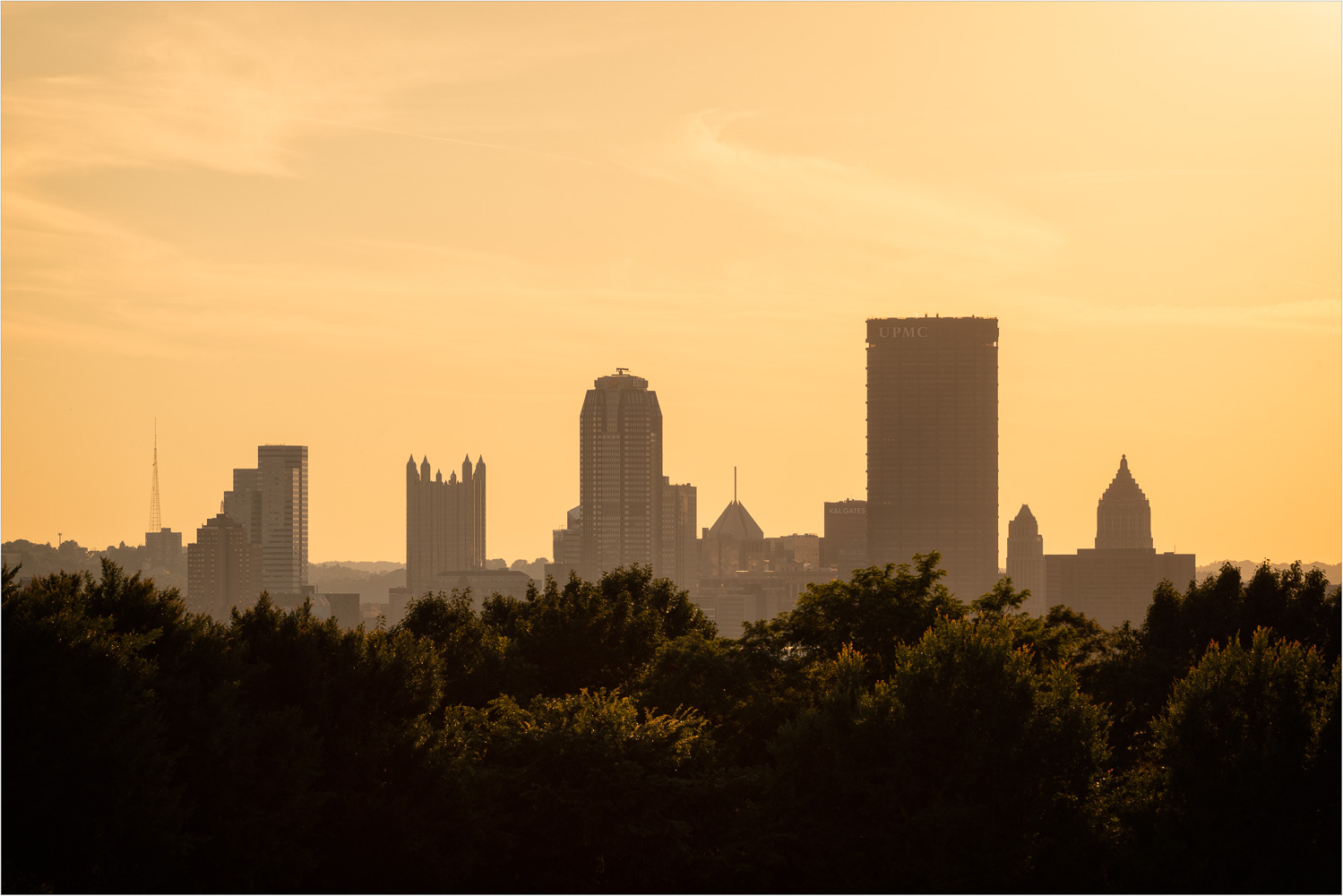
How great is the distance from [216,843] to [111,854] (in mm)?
4484

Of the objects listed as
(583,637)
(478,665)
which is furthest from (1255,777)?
(583,637)

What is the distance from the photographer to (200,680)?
48.5 m

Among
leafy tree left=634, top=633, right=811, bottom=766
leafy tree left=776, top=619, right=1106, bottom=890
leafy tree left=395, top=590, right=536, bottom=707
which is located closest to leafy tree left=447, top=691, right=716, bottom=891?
leafy tree left=776, top=619, right=1106, bottom=890

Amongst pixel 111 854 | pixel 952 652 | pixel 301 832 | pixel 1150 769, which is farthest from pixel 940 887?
pixel 111 854

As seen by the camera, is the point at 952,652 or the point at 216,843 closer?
the point at 216,843

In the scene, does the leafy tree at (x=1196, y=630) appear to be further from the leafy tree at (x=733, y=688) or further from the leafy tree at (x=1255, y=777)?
the leafy tree at (x=733, y=688)

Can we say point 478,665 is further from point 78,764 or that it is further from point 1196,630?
point 1196,630

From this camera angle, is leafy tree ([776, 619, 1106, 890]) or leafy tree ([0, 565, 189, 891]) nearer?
leafy tree ([0, 565, 189, 891])

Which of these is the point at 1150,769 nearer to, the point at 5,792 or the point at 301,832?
the point at 301,832

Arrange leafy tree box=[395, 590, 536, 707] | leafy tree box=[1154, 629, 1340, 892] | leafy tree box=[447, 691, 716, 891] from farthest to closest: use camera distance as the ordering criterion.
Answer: leafy tree box=[395, 590, 536, 707] → leafy tree box=[447, 691, 716, 891] → leafy tree box=[1154, 629, 1340, 892]

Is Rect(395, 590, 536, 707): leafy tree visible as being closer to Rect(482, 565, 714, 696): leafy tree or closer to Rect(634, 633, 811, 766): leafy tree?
Rect(482, 565, 714, 696): leafy tree

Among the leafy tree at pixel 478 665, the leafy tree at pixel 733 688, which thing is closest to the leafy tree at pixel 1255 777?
the leafy tree at pixel 733 688

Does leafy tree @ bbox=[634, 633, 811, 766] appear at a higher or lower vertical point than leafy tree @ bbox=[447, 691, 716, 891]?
higher

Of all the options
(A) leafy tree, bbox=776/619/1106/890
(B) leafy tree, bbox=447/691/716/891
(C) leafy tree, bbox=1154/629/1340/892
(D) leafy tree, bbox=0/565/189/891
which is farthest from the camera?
(B) leafy tree, bbox=447/691/716/891
